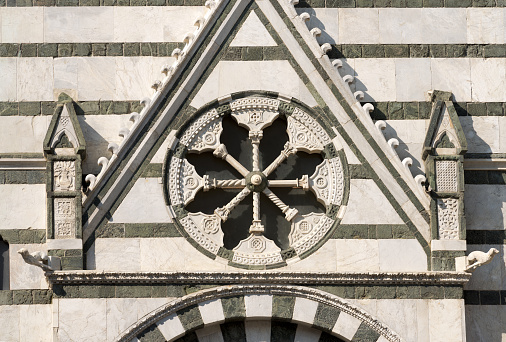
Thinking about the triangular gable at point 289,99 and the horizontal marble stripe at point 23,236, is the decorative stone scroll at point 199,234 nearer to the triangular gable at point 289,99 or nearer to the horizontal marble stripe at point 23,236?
the triangular gable at point 289,99

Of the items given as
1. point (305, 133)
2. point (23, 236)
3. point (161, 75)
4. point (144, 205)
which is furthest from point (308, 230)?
point (23, 236)

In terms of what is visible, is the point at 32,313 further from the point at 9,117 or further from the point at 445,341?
the point at 445,341

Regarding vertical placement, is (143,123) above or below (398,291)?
above

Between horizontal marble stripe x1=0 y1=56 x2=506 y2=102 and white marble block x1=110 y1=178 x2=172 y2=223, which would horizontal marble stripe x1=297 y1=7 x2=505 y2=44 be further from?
white marble block x1=110 y1=178 x2=172 y2=223

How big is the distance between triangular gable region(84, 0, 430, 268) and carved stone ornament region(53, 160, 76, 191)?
0.71 ft

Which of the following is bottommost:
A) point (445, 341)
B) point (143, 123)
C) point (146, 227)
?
point (445, 341)

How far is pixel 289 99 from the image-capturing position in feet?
44.4

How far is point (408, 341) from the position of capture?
12906 millimetres

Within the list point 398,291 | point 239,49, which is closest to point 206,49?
point 239,49

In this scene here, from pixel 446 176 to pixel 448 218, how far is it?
1.26 ft

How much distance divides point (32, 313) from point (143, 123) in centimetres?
189

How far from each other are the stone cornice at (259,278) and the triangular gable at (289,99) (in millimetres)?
305

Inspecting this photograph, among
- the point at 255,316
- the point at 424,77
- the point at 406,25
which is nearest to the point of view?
Answer: the point at 255,316

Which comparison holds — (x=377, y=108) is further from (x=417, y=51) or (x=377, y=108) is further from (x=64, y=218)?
(x=64, y=218)
